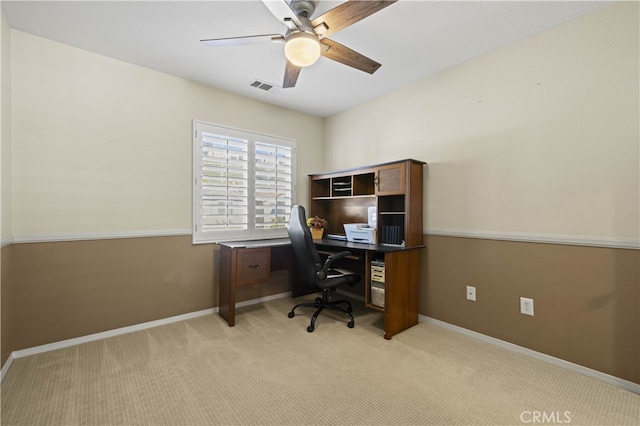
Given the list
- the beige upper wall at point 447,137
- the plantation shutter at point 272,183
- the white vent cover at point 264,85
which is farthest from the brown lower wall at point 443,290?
the white vent cover at point 264,85

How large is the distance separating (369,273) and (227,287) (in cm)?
149

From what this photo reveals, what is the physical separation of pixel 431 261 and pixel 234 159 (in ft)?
8.25

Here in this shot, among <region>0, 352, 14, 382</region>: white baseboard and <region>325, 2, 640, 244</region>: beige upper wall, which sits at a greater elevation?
<region>325, 2, 640, 244</region>: beige upper wall

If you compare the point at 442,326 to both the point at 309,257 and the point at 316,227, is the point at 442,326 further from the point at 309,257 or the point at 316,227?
the point at 316,227

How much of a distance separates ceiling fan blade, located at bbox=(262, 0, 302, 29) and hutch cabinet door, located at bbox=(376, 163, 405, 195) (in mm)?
1612

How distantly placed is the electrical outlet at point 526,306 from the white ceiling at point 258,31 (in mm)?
2161

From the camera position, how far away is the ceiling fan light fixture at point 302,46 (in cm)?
179

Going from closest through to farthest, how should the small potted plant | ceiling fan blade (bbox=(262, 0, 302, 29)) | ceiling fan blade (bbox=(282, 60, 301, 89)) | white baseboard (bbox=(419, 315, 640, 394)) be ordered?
1. ceiling fan blade (bbox=(262, 0, 302, 29))
2. white baseboard (bbox=(419, 315, 640, 394))
3. ceiling fan blade (bbox=(282, 60, 301, 89))
4. the small potted plant

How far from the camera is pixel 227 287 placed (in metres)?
2.99

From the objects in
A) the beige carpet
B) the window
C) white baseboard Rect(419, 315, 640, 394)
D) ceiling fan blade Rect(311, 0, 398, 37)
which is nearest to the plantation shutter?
the window

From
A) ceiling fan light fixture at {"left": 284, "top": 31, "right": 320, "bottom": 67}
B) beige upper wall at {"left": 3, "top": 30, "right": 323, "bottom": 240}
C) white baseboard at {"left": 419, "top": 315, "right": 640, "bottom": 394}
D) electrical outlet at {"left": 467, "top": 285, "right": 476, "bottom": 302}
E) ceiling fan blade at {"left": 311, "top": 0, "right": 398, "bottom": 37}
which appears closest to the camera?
ceiling fan blade at {"left": 311, "top": 0, "right": 398, "bottom": 37}

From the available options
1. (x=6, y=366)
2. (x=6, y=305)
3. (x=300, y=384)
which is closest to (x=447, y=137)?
(x=300, y=384)

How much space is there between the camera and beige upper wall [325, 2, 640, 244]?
193 cm

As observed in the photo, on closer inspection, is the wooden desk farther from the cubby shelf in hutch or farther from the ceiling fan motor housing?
the ceiling fan motor housing
